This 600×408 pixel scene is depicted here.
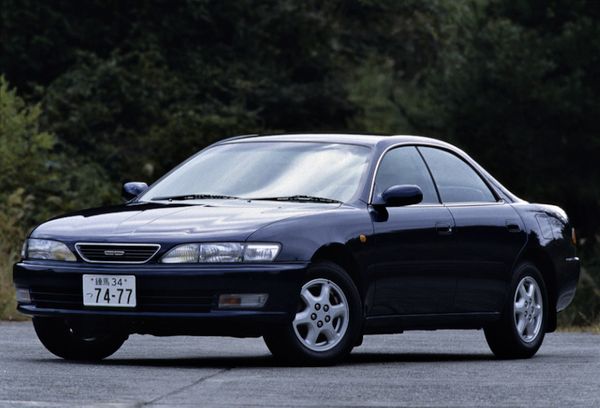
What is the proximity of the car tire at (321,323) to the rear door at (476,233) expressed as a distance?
1338 millimetres

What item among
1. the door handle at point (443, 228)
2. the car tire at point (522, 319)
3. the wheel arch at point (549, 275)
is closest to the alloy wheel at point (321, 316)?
the door handle at point (443, 228)

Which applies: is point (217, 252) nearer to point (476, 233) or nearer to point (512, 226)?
point (476, 233)

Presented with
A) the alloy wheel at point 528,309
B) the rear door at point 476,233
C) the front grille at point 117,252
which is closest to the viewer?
the front grille at point 117,252

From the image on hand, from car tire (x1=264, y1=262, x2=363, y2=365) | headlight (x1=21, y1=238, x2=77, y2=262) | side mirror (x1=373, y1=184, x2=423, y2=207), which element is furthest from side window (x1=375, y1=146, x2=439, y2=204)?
headlight (x1=21, y1=238, x2=77, y2=262)

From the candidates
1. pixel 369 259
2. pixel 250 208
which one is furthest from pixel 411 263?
pixel 250 208

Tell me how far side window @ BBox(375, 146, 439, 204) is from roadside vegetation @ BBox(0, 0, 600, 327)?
24.8 m

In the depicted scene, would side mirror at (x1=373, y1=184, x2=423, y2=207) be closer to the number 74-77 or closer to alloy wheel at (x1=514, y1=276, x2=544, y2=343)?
alloy wheel at (x1=514, y1=276, x2=544, y2=343)

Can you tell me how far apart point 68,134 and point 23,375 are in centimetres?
3173

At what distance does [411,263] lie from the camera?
450 inches

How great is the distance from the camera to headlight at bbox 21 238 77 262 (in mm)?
10641

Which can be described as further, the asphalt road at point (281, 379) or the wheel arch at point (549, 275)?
the wheel arch at point (549, 275)

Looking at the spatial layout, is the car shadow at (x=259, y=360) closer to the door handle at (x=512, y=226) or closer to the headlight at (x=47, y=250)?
the headlight at (x=47, y=250)

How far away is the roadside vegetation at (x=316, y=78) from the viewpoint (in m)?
41.3

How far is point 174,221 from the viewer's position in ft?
34.7
